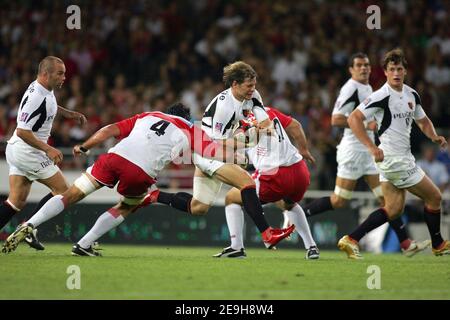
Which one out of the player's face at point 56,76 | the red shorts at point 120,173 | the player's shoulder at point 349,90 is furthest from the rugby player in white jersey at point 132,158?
the player's shoulder at point 349,90

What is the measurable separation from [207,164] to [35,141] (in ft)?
6.18

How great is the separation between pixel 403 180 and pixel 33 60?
1022cm

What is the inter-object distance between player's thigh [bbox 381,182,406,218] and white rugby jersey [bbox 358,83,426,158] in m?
0.42

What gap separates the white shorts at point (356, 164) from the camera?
12.4m

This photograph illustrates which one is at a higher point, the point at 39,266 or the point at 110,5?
the point at 110,5

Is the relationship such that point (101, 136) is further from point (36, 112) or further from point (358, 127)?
point (358, 127)

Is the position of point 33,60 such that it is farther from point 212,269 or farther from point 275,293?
point 275,293

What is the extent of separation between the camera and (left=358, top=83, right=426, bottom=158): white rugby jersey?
10883mm

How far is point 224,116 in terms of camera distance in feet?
34.5

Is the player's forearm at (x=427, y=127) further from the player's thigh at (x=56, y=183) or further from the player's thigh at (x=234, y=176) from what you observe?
the player's thigh at (x=56, y=183)

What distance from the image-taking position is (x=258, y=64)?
18516 mm

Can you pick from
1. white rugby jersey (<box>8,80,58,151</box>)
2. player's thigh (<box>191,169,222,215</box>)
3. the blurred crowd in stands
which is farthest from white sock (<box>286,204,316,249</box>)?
the blurred crowd in stands

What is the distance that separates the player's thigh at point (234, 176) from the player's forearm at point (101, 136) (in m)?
1.17

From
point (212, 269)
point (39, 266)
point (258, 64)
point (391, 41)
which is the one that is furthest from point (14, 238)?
point (391, 41)
